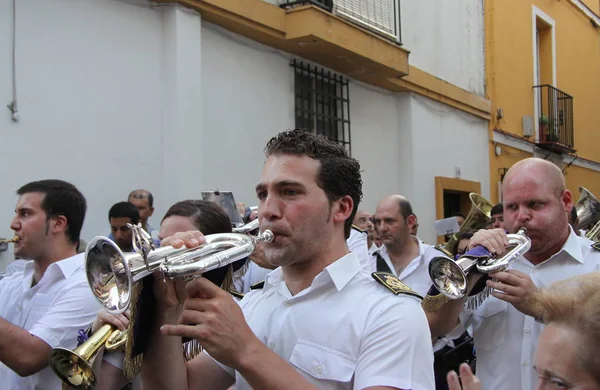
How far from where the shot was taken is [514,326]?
321 cm

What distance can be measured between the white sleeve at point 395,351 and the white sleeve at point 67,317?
1535 mm

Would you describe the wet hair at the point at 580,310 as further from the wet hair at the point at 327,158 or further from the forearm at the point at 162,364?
the forearm at the point at 162,364

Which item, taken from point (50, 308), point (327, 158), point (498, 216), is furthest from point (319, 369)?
point (498, 216)

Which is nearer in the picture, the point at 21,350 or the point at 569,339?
the point at 569,339

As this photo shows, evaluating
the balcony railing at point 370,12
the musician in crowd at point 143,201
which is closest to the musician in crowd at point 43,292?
the musician in crowd at point 143,201

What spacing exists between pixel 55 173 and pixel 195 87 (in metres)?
1.86

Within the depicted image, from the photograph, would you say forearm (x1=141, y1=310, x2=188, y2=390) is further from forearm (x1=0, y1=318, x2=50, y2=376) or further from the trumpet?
forearm (x1=0, y1=318, x2=50, y2=376)

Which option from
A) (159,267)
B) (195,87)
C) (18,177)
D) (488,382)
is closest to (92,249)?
(159,267)

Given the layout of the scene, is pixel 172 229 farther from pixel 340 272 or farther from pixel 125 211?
pixel 125 211

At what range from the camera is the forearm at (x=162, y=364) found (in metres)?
2.31

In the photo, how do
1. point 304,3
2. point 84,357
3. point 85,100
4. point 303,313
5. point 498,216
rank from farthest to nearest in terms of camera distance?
point 304,3 < point 498,216 < point 85,100 < point 84,357 < point 303,313

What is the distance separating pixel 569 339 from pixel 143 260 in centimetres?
127

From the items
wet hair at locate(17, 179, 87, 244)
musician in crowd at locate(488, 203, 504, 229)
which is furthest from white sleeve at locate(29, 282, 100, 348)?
musician in crowd at locate(488, 203, 504, 229)

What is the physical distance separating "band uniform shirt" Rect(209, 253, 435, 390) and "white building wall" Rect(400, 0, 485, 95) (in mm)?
9214
